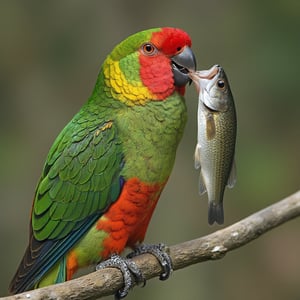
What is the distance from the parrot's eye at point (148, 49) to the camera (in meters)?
3.71

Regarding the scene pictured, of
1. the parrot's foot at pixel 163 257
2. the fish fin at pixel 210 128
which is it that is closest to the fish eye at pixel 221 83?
the fish fin at pixel 210 128

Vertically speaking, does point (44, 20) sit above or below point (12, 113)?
above

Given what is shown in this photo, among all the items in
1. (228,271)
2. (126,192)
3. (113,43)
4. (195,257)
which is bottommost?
(228,271)

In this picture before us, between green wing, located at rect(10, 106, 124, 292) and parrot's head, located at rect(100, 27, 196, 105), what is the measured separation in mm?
167

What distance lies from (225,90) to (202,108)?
0.12 m

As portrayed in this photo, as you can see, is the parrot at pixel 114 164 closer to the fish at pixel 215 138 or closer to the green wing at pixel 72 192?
the green wing at pixel 72 192

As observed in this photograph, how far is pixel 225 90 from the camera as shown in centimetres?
353

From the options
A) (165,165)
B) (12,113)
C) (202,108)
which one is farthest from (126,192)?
(12,113)

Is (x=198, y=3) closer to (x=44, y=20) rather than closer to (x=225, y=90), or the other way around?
(x=44, y=20)

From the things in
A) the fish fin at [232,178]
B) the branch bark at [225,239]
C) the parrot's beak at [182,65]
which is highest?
the parrot's beak at [182,65]

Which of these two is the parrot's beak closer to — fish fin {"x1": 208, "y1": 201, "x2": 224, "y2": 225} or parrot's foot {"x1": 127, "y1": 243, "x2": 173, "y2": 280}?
fish fin {"x1": 208, "y1": 201, "x2": 224, "y2": 225}

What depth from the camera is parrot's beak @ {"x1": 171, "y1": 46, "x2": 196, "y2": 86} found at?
370 centimetres

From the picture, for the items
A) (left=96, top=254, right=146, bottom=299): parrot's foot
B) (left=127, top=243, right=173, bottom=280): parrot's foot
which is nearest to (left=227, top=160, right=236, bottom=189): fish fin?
(left=127, top=243, right=173, bottom=280): parrot's foot

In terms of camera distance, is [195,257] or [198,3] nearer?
[195,257]
